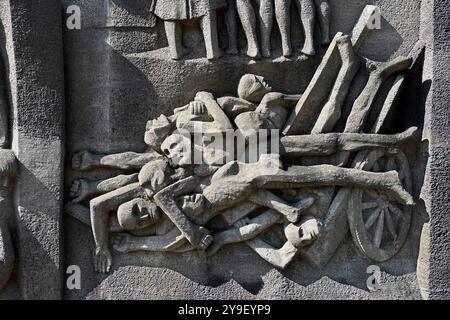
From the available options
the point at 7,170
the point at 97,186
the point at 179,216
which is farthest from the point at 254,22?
the point at 7,170

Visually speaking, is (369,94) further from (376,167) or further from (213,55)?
(213,55)

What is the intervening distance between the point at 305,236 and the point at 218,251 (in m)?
0.53

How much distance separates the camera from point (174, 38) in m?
3.87

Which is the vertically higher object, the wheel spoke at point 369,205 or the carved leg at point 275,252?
the wheel spoke at point 369,205

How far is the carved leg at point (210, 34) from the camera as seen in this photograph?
382 centimetres

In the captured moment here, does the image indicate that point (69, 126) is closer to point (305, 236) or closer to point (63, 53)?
point (63, 53)

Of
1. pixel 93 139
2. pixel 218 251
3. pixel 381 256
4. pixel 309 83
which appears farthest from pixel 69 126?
pixel 381 256

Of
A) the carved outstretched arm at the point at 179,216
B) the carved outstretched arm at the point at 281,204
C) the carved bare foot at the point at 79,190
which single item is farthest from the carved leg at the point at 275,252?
the carved bare foot at the point at 79,190

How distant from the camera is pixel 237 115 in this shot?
3.89 meters

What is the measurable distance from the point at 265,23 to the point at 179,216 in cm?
125

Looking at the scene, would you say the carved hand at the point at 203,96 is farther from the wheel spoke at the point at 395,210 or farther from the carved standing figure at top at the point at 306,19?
the wheel spoke at the point at 395,210

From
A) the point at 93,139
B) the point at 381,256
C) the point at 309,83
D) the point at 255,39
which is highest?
the point at 255,39

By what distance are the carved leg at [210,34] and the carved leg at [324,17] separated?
63cm

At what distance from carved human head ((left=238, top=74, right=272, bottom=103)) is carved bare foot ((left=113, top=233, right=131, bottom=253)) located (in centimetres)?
108
